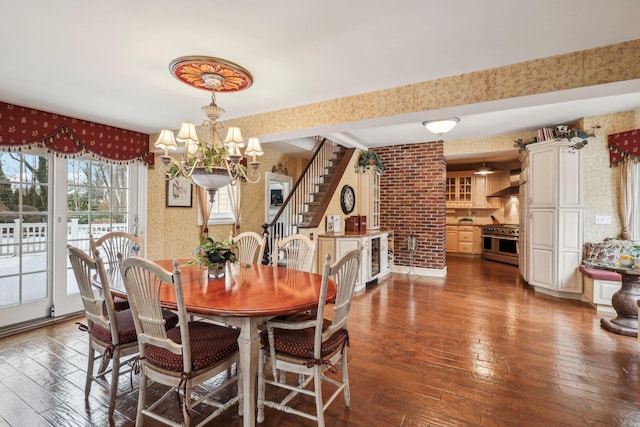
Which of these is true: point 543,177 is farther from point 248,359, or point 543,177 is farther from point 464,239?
point 248,359

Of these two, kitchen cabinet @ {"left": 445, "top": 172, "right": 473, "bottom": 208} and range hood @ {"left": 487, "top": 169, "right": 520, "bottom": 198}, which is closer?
range hood @ {"left": 487, "top": 169, "right": 520, "bottom": 198}

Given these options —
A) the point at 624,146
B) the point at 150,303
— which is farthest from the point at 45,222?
the point at 624,146

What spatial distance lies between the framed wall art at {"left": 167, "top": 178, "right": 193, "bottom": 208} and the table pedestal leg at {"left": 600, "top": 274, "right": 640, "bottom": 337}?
18.4ft

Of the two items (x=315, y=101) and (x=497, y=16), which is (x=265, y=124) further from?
(x=497, y=16)

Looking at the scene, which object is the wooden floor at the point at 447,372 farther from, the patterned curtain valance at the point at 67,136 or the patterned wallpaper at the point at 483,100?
the patterned curtain valance at the point at 67,136

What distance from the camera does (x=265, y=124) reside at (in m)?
3.62

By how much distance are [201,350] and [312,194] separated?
13.2 ft

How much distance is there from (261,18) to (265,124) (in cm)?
179

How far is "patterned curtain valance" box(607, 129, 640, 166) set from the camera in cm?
406

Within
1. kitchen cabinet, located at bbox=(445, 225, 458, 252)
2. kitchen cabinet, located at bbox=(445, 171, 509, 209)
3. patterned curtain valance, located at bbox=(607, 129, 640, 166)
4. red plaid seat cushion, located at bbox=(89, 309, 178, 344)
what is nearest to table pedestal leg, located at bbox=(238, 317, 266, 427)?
red plaid seat cushion, located at bbox=(89, 309, 178, 344)

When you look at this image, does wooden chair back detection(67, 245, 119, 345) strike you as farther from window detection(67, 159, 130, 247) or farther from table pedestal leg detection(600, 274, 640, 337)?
table pedestal leg detection(600, 274, 640, 337)

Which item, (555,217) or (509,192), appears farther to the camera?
(509,192)

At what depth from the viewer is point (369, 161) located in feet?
19.5

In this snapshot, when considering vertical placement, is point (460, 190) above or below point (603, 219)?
above
